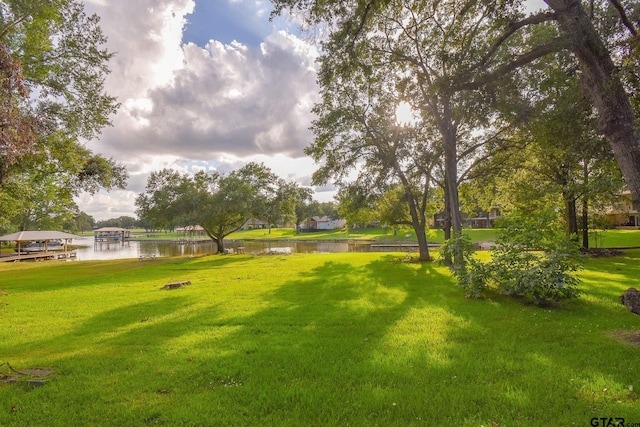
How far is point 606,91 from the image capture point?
17.1 feet

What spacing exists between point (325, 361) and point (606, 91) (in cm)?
613

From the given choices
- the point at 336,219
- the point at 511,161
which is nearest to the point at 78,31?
the point at 511,161

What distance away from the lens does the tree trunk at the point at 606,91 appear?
5059mm

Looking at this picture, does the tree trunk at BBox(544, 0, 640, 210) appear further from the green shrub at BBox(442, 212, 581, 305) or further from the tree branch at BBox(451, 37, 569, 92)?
the green shrub at BBox(442, 212, 581, 305)

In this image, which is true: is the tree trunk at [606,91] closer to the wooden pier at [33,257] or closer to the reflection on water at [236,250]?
the reflection on water at [236,250]

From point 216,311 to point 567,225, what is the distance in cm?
2200

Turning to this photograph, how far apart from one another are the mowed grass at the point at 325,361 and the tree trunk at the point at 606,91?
9.44 feet

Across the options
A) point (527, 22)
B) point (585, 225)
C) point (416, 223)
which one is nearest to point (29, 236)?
point (416, 223)

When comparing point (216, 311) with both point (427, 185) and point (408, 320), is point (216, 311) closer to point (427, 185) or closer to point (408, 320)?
point (408, 320)

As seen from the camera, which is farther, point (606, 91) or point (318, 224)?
point (318, 224)

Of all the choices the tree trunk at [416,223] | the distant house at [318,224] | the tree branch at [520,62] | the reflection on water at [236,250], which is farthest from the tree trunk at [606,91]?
the distant house at [318,224]

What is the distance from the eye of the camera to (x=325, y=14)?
7.97 m

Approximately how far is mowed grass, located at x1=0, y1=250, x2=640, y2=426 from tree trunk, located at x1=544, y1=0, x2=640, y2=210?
2.88 meters

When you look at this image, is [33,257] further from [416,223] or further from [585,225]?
[585,225]
